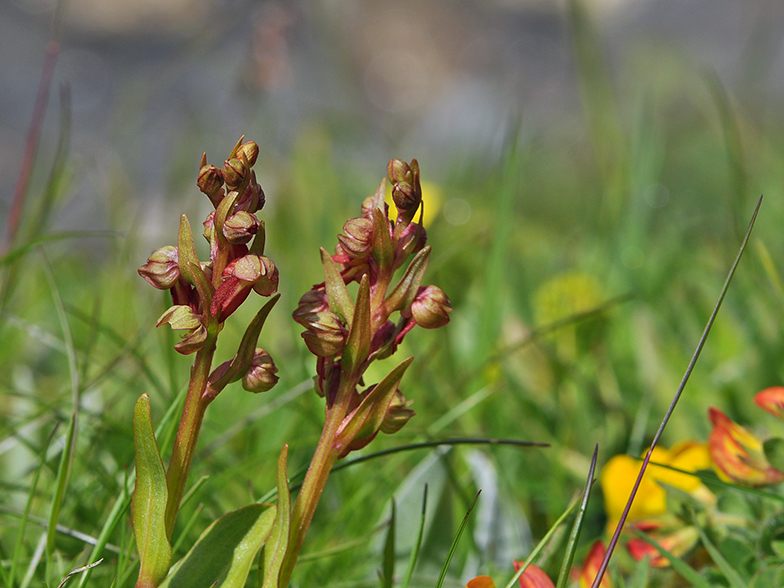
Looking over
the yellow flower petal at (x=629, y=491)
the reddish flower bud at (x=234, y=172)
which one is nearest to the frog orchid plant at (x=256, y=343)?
the reddish flower bud at (x=234, y=172)

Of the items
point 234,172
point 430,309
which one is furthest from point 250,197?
point 430,309

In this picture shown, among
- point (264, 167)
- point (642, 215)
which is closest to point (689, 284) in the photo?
point (642, 215)

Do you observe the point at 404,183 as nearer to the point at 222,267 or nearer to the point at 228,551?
the point at 222,267

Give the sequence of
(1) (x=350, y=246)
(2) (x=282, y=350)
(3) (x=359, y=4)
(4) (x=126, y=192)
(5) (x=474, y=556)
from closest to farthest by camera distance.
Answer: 1. (1) (x=350, y=246)
2. (5) (x=474, y=556)
3. (2) (x=282, y=350)
4. (4) (x=126, y=192)
5. (3) (x=359, y=4)

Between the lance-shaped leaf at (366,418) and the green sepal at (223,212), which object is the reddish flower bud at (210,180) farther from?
the lance-shaped leaf at (366,418)

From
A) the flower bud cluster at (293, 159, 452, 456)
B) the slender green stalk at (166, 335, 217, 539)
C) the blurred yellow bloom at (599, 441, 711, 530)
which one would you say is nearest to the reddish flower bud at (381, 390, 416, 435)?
the flower bud cluster at (293, 159, 452, 456)

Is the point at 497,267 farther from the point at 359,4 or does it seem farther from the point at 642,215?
the point at 359,4

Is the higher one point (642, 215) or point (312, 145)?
point (312, 145)
